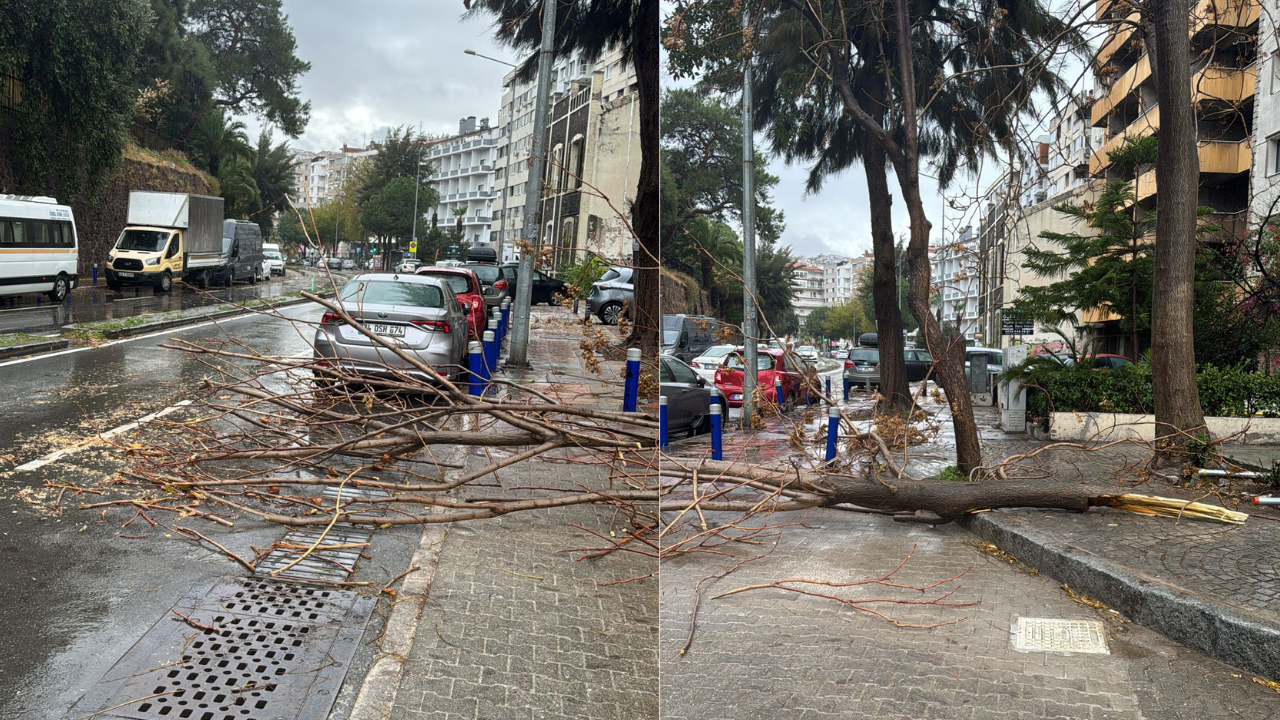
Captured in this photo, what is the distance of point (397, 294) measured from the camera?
20.2 feet

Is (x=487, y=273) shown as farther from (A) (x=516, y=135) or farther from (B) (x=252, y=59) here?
(A) (x=516, y=135)

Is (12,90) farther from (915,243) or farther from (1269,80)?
(1269,80)

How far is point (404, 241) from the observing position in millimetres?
5309

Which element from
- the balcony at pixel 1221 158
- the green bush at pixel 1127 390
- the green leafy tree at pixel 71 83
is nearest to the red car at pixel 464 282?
the green leafy tree at pixel 71 83

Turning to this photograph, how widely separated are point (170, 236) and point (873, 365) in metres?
5.42

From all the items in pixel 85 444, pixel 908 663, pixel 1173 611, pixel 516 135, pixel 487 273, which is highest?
pixel 516 135

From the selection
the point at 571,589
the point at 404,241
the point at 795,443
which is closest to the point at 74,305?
the point at 404,241

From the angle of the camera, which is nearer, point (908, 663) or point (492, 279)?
point (908, 663)

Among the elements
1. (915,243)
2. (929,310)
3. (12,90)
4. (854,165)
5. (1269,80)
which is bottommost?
(929,310)

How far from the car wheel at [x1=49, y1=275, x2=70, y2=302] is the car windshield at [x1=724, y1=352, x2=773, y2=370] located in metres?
15.7

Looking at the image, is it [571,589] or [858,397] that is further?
[571,589]

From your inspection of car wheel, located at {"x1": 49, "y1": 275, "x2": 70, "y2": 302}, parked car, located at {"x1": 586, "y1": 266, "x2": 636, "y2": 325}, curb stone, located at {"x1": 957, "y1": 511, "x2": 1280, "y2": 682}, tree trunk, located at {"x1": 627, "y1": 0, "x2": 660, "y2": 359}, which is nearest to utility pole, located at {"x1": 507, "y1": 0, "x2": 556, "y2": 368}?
parked car, located at {"x1": 586, "y1": 266, "x2": 636, "y2": 325}

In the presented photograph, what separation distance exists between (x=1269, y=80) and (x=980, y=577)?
3.78 feet

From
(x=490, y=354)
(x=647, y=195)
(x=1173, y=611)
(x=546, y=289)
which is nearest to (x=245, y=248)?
(x=490, y=354)
